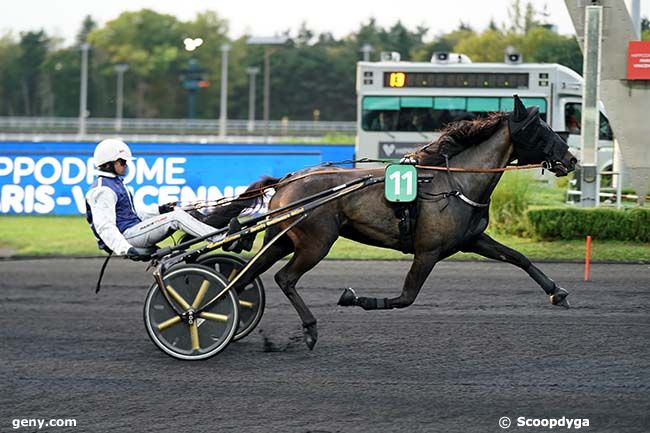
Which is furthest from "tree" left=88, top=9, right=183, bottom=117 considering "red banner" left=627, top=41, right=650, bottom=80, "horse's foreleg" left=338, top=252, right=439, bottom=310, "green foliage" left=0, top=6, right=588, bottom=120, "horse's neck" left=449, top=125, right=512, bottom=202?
"horse's foreleg" left=338, top=252, right=439, bottom=310

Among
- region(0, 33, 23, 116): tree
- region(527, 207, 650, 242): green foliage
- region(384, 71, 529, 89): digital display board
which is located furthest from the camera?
region(0, 33, 23, 116): tree

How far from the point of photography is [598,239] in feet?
46.1

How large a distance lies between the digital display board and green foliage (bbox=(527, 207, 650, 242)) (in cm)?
853

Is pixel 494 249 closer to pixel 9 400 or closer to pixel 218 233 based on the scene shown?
pixel 218 233

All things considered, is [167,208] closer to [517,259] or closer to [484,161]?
[484,161]

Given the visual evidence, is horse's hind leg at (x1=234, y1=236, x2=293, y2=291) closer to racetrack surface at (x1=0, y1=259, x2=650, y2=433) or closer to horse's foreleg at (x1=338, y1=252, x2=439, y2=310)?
racetrack surface at (x1=0, y1=259, x2=650, y2=433)

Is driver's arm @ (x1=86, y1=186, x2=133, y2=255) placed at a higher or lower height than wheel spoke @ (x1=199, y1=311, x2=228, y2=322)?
higher

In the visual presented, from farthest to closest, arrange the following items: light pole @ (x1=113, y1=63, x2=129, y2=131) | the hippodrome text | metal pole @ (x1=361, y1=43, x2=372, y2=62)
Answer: light pole @ (x1=113, y1=63, x2=129, y2=131) < metal pole @ (x1=361, y1=43, x2=372, y2=62) < the hippodrome text

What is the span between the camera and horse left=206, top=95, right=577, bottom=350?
290 inches

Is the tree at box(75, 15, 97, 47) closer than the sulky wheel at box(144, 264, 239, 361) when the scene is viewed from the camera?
No

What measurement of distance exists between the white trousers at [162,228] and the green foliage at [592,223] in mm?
7794

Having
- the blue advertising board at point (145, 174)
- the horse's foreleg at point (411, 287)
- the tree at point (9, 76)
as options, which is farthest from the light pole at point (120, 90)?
the horse's foreleg at point (411, 287)

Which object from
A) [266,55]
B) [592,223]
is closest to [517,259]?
[592,223]

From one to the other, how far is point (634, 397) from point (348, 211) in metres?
2.40
